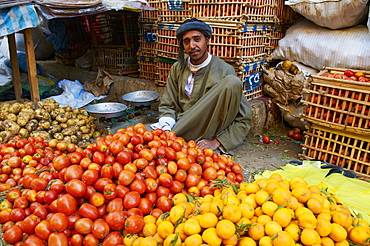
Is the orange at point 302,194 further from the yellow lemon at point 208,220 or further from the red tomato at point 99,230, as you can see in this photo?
the red tomato at point 99,230

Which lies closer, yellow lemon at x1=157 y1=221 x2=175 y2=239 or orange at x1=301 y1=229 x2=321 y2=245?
orange at x1=301 y1=229 x2=321 y2=245

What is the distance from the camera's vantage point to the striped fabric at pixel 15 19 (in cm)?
390

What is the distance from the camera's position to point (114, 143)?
2.00 m

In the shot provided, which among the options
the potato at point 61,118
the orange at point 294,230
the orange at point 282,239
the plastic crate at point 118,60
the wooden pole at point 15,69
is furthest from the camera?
the plastic crate at point 118,60

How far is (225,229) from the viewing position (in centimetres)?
143

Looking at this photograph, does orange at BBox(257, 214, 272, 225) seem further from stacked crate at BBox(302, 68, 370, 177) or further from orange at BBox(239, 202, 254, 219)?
stacked crate at BBox(302, 68, 370, 177)

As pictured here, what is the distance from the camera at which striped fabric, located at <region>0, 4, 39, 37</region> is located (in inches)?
154

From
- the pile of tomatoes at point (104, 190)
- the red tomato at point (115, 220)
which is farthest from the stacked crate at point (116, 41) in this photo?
the red tomato at point (115, 220)

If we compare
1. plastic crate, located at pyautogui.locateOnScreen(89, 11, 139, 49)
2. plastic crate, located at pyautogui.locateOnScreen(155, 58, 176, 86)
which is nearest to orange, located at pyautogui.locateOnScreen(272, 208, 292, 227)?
plastic crate, located at pyautogui.locateOnScreen(155, 58, 176, 86)

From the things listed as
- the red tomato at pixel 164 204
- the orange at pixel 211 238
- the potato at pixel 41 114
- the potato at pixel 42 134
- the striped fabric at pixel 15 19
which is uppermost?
the striped fabric at pixel 15 19

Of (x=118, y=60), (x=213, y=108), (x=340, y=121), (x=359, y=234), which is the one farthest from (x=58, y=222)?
(x=118, y=60)

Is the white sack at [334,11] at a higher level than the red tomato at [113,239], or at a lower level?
higher

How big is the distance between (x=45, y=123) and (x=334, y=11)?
4478 mm

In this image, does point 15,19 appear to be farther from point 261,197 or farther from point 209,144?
point 261,197
